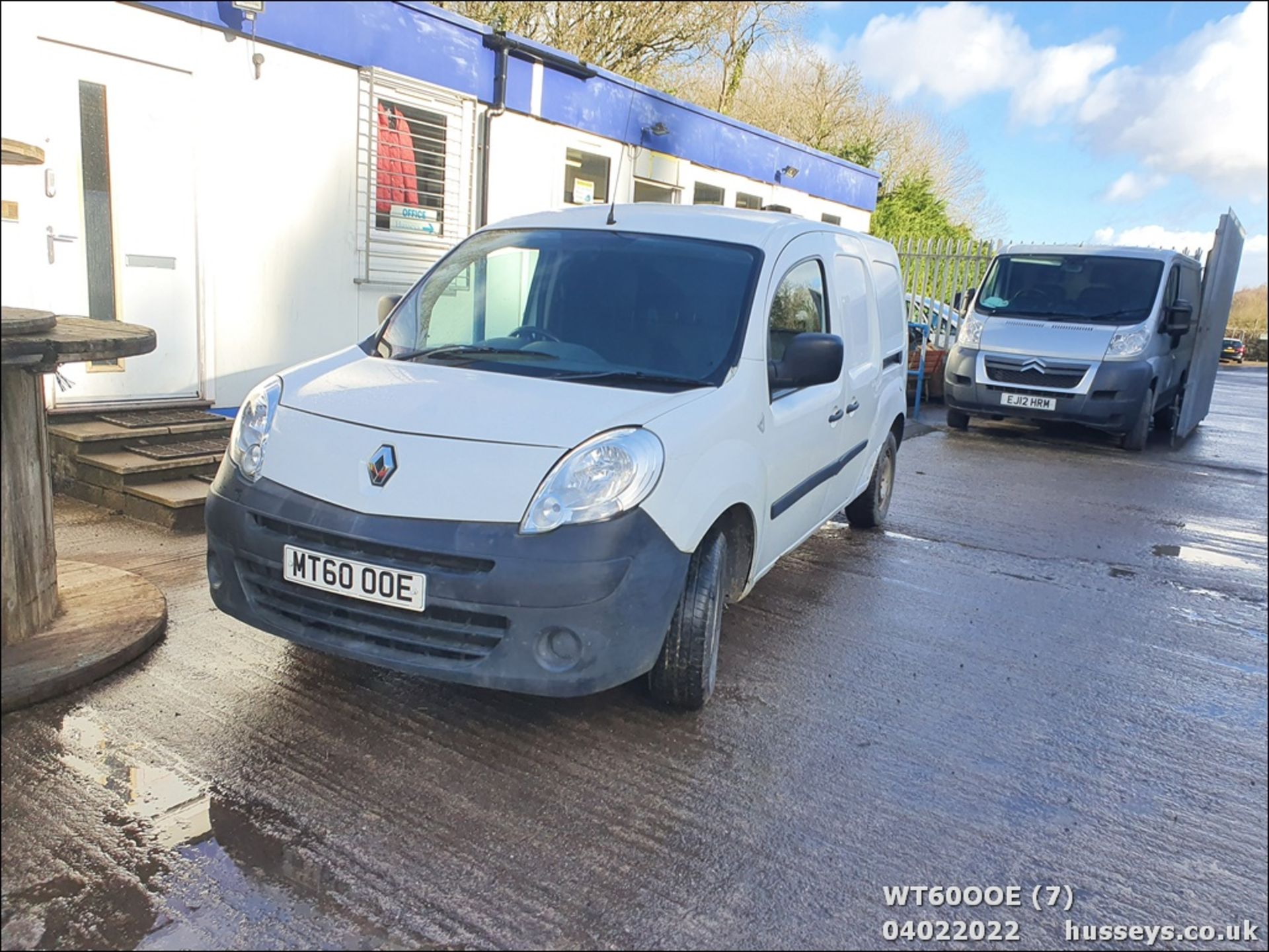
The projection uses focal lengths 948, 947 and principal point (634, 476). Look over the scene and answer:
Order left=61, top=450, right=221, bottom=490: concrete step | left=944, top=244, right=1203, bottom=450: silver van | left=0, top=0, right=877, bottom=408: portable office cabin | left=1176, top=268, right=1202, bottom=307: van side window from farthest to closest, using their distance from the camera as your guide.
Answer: left=1176, top=268, right=1202, bottom=307: van side window < left=944, top=244, right=1203, bottom=450: silver van < left=0, top=0, right=877, bottom=408: portable office cabin < left=61, top=450, right=221, bottom=490: concrete step

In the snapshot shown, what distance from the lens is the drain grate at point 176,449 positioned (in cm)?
567

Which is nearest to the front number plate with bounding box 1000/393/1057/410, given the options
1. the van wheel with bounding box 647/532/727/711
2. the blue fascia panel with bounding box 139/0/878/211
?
the blue fascia panel with bounding box 139/0/878/211

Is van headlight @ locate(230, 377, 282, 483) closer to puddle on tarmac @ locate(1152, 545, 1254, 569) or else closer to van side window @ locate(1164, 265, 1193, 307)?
puddle on tarmac @ locate(1152, 545, 1254, 569)

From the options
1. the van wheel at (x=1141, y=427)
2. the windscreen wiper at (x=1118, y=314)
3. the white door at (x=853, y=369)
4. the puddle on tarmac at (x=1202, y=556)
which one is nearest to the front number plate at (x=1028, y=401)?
the van wheel at (x=1141, y=427)

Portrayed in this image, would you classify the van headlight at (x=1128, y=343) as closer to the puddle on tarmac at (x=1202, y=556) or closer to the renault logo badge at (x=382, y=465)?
the puddle on tarmac at (x=1202, y=556)

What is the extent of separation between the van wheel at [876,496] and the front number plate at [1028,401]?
474 centimetres

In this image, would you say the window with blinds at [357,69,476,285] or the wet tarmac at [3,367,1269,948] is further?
the window with blinds at [357,69,476,285]

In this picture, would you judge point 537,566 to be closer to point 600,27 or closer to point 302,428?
point 302,428

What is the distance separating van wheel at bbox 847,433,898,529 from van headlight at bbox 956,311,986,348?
5.07 metres

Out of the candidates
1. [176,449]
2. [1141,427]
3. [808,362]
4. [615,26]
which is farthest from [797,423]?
[615,26]

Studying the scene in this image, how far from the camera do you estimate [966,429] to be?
11977mm

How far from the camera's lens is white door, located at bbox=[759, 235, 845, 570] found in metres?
3.93

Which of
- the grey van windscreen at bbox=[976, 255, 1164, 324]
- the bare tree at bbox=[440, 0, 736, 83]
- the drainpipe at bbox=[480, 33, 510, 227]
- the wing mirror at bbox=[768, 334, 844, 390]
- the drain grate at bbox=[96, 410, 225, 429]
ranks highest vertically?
the bare tree at bbox=[440, 0, 736, 83]

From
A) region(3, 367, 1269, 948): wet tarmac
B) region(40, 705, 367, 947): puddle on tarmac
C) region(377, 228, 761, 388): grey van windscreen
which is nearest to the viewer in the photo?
region(40, 705, 367, 947): puddle on tarmac
